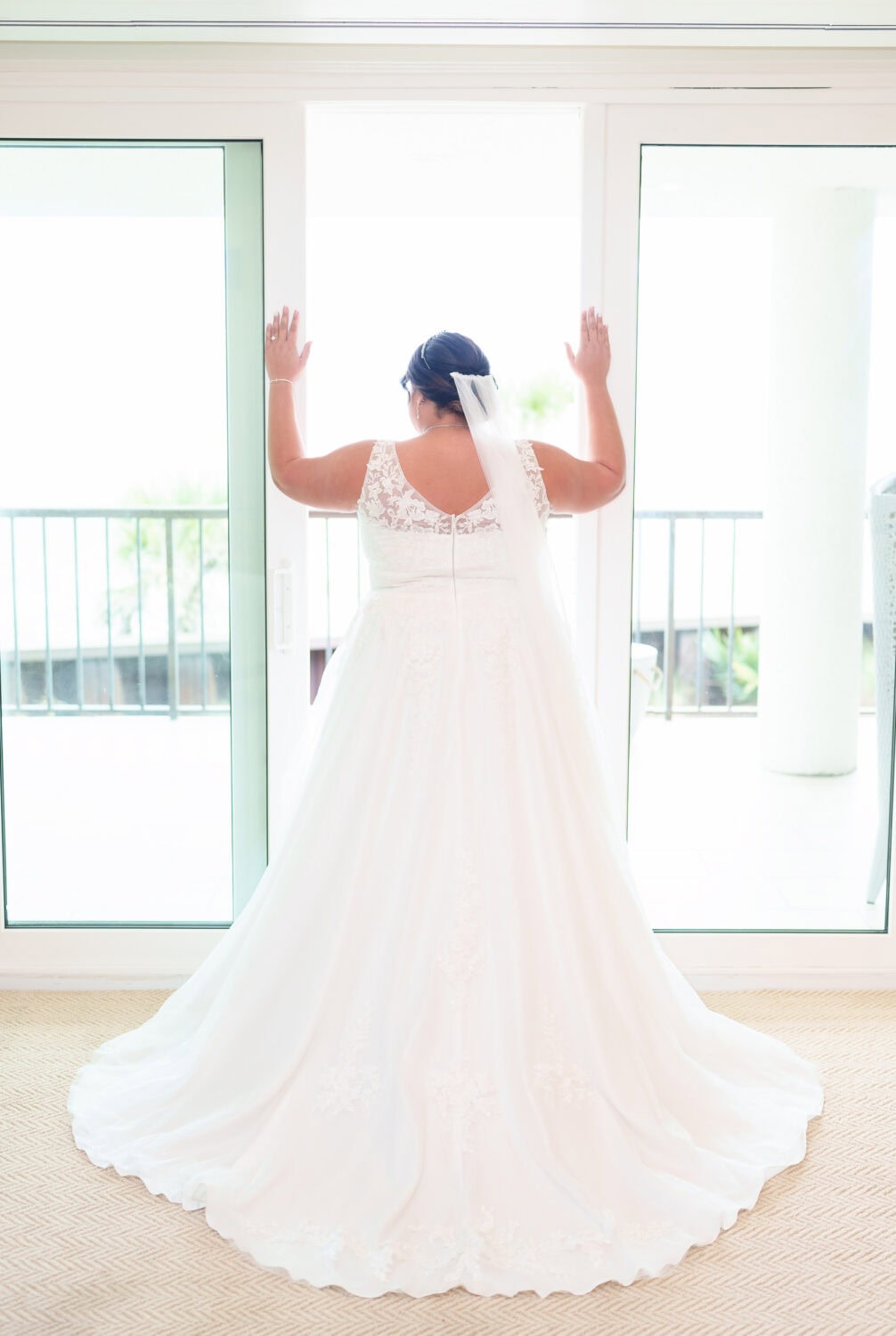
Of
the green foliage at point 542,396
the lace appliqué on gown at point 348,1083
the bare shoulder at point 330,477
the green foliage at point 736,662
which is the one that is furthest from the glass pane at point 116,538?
the green foliage at point 542,396

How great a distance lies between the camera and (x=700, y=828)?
11.6ft

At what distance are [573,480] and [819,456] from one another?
1125 millimetres

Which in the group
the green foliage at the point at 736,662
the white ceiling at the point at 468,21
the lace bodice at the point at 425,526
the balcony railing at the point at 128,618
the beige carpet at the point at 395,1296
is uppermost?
the white ceiling at the point at 468,21

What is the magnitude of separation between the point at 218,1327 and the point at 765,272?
8.67 ft

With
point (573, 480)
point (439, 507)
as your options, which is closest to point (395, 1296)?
point (439, 507)

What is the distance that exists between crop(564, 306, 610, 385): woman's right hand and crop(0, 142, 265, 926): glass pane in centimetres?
105

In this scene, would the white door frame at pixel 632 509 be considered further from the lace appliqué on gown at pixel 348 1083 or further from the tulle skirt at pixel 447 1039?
the lace appliqué on gown at pixel 348 1083

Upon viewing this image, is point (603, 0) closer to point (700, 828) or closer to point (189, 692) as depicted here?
point (189, 692)

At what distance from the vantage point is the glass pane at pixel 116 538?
304cm

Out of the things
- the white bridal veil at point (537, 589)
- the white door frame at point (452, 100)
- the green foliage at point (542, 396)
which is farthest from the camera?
the green foliage at point (542, 396)

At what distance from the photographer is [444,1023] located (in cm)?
215

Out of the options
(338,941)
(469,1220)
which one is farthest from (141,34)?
(469,1220)

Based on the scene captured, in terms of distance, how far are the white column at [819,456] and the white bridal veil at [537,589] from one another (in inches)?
44.2

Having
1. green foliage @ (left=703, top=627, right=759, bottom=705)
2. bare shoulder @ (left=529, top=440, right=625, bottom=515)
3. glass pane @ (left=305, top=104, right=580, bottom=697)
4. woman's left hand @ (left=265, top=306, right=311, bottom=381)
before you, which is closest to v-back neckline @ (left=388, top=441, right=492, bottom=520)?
bare shoulder @ (left=529, top=440, right=625, bottom=515)
